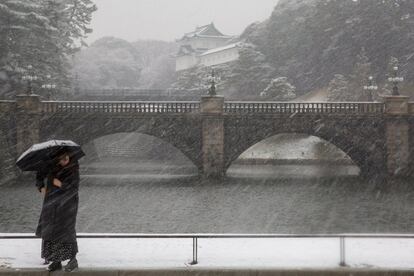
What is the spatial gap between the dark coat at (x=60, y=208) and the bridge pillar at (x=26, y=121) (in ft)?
102

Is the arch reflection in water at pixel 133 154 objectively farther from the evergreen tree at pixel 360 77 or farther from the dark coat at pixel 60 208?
the dark coat at pixel 60 208

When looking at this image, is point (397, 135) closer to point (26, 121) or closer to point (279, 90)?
point (279, 90)

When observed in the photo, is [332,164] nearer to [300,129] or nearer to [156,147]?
[300,129]

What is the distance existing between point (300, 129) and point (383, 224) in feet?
54.8

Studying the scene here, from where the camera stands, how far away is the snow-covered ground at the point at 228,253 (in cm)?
720

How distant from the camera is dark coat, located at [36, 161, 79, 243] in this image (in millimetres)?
7074

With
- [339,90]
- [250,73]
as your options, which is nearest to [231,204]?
[339,90]

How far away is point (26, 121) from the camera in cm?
3700

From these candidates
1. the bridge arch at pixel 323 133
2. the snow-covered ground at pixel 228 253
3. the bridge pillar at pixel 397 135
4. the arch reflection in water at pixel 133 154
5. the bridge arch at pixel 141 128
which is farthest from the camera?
the arch reflection in water at pixel 133 154

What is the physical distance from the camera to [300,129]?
126 ft

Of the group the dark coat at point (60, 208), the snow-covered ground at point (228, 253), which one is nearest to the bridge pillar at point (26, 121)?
the snow-covered ground at point (228, 253)

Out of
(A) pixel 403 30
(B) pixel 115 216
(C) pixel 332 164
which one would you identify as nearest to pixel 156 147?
(C) pixel 332 164

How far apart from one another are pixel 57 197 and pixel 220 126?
30.7 m

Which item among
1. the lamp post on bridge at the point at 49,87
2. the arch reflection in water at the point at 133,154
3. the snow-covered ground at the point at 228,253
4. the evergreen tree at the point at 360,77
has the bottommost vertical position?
the arch reflection in water at the point at 133,154
